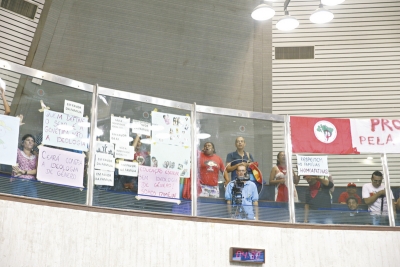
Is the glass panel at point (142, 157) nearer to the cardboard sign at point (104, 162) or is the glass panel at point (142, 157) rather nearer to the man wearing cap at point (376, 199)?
the cardboard sign at point (104, 162)

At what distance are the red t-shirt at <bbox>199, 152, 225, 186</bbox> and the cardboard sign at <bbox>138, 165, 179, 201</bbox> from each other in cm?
36

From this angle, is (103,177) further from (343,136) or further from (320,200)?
(343,136)

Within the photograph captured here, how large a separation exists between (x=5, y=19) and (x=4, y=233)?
659cm

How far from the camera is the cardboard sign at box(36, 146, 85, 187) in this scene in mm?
6281

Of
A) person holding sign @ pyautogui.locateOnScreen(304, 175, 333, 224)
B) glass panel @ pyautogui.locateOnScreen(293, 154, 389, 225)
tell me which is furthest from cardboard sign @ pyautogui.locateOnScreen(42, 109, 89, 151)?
person holding sign @ pyautogui.locateOnScreen(304, 175, 333, 224)

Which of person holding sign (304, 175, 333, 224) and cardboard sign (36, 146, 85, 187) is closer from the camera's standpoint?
cardboard sign (36, 146, 85, 187)

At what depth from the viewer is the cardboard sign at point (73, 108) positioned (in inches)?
260

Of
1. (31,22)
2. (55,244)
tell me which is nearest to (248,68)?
(31,22)

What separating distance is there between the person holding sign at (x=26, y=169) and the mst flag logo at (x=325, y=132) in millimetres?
4061

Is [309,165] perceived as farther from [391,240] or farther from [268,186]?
[391,240]

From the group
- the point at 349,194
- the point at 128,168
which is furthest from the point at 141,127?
the point at 349,194

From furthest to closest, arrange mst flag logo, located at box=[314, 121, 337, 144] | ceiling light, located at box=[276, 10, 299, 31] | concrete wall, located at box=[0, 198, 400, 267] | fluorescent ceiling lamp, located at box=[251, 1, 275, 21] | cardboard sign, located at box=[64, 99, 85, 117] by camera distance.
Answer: ceiling light, located at box=[276, 10, 299, 31]
fluorescent ceiling lamp, located at box=[251, 1, 275, 21]
mst flag logo, located at box=[314, 121, 337, 144]
cardboard sign, located at box=[64, 99, 85, 117]
concrete wall, located at box=[0, 198, 400, 267]

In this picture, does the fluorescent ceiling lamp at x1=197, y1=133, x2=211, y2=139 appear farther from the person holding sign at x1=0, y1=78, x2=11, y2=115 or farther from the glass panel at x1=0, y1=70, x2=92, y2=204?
the person holding sign at x1=0, y1=78, x2=11, y2=115

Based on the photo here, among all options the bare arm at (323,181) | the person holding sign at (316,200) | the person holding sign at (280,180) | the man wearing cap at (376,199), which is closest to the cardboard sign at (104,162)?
the person holding sign at (280,180)
